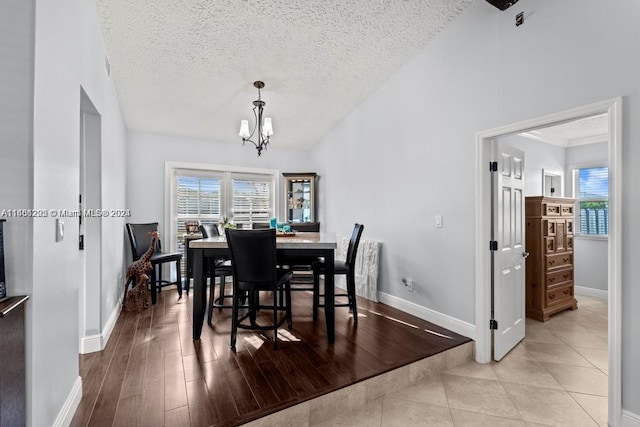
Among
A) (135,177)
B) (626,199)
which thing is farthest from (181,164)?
(626,199)

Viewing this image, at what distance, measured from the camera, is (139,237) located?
3.99 meters

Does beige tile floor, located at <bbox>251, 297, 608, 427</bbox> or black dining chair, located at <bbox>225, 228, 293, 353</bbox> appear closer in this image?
beige tile floor, located at <bbox>251, 297, 608, 427</bbox>

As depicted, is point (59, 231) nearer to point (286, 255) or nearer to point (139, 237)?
point (286, 255)

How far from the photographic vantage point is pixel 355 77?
3627 mm

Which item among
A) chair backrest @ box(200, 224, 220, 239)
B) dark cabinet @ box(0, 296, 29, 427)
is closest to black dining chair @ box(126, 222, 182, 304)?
chair backrest @ box(200, 224, 220, 239)

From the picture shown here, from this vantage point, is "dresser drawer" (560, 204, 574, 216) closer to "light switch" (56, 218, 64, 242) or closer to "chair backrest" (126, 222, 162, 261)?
"light switch" (56, 218, 64, 242)

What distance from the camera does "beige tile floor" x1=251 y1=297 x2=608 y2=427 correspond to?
1.86m

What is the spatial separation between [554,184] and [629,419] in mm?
4049

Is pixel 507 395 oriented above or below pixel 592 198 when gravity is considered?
below

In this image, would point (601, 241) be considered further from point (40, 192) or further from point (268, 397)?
point (40, 192)

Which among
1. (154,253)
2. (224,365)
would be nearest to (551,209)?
(224,365)

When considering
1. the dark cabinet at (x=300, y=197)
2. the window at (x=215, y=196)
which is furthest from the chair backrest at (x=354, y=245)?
the window at (x=215, y=196)

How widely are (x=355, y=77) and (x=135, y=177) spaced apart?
3486 mm

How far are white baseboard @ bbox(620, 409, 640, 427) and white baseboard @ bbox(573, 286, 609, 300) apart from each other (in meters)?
3.44
